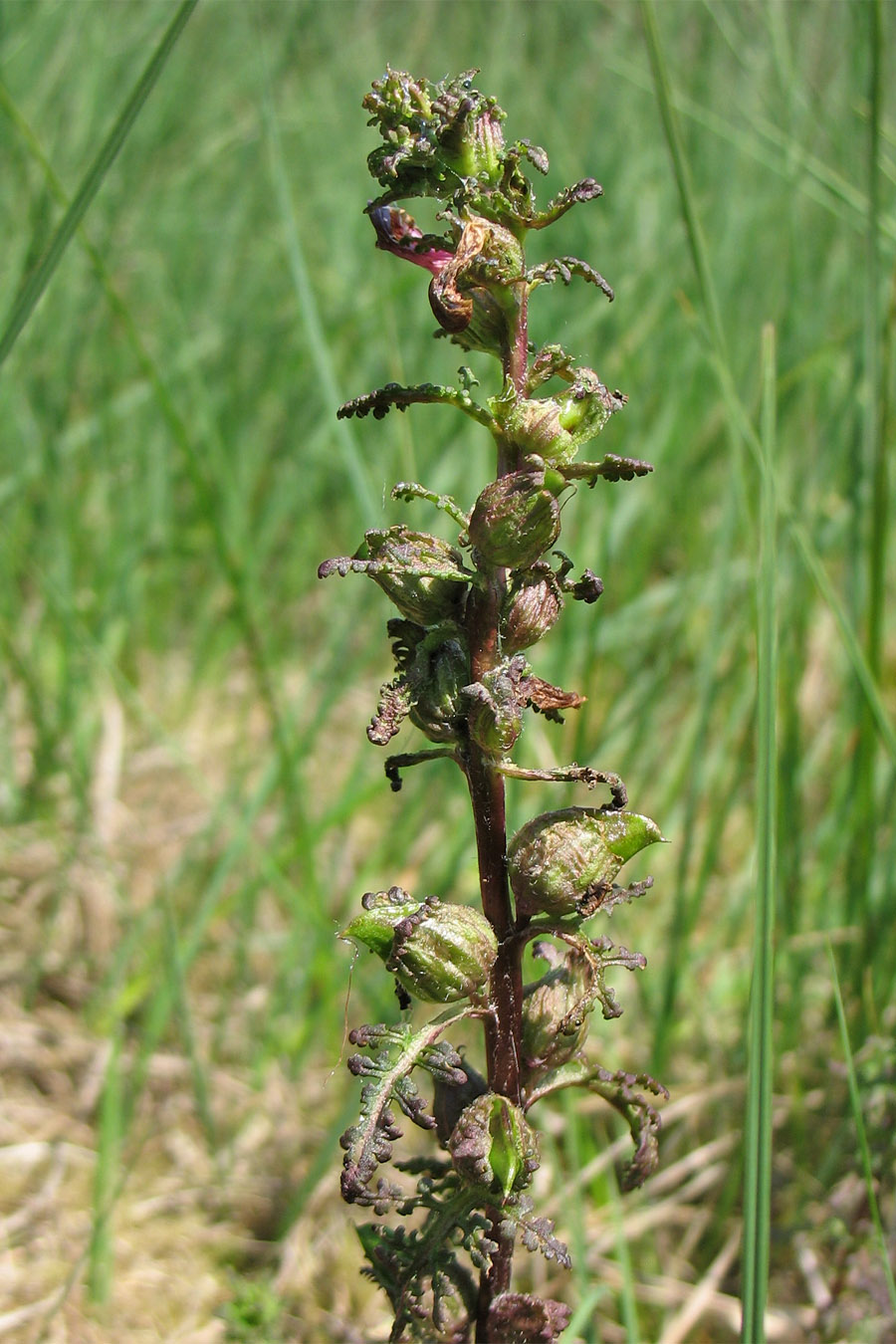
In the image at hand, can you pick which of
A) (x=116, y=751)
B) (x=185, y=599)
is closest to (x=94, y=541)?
(x=185, y=599)

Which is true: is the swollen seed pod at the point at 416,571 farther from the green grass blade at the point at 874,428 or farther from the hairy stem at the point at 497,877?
the green grass blade at the point at 874,428

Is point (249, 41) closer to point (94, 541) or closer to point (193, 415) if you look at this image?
point (193, 415)

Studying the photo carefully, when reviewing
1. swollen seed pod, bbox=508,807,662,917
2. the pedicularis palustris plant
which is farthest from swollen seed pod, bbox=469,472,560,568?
swollen seed pod, bbox=508,807,662,917

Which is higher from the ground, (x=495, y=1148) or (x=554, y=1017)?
(x=554, y=1017)

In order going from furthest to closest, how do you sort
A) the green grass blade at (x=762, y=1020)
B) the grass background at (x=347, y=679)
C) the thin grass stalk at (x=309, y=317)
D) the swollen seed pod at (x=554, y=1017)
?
the thin grass stalk at (x=309, y=317), the grass background at (x=347, y=679), the swollen seed pod at (x=554, y=1017), the green grass blade at (x=762, y=1020)

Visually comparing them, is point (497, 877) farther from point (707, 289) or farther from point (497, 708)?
point (707, 289)

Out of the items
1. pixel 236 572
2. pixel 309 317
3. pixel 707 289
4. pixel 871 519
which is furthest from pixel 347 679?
pixel 707 289

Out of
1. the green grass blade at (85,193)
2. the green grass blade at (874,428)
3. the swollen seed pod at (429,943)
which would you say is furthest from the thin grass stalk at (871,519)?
the swollen seed pod at (429,943)
